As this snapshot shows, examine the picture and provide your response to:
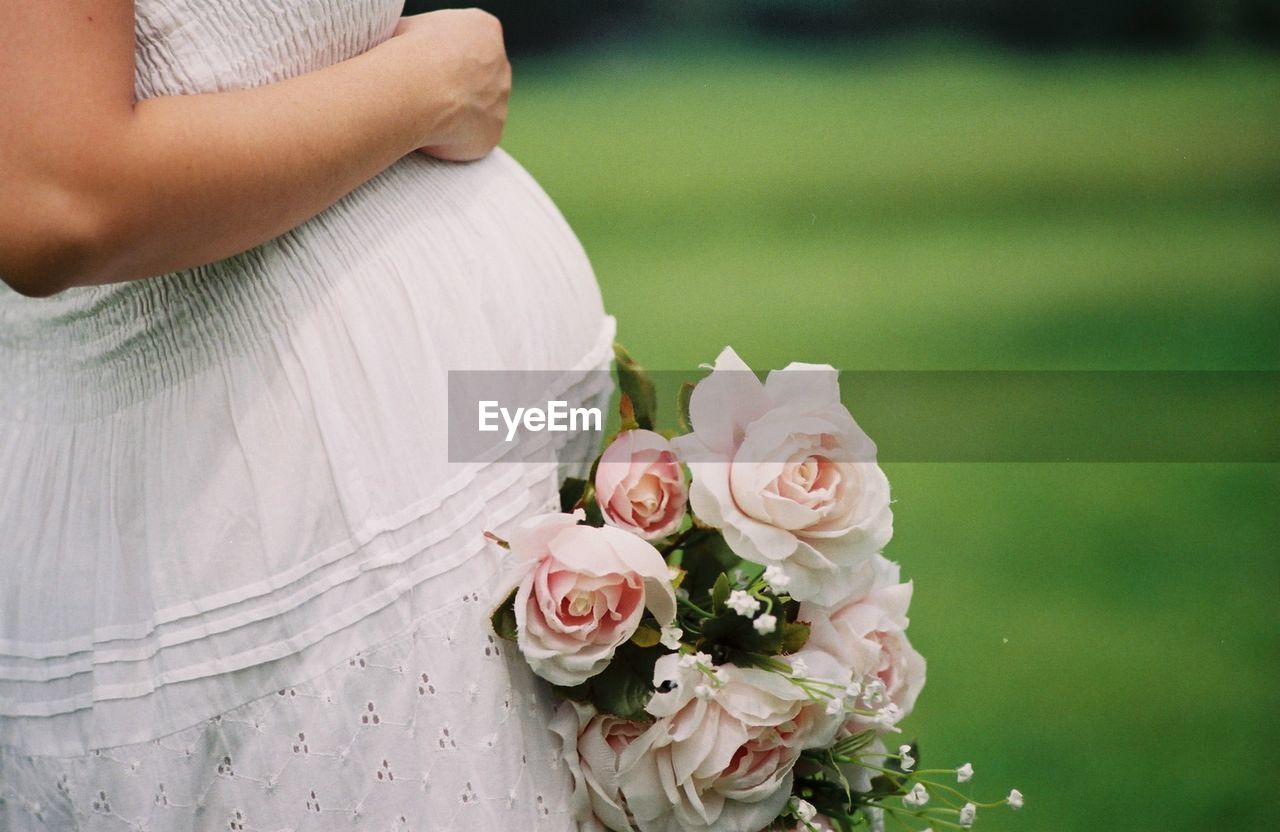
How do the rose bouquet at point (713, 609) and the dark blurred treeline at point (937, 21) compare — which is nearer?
the rose bouquet at point (713, 609)

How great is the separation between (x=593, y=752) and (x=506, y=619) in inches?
3.6

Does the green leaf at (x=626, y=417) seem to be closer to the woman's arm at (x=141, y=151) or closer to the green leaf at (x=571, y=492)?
the green leaf at (x=571, y=492)

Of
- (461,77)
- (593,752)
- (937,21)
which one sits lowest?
(937,21)

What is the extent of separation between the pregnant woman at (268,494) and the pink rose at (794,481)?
97mm

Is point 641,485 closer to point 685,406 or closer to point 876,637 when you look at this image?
point 685,406

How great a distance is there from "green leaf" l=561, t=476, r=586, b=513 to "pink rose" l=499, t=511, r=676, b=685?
0.07m

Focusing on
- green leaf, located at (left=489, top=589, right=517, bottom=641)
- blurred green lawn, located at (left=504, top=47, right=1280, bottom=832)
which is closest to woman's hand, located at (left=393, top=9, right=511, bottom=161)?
green leaf, located at (left=489, top=589, right=517, bottom=641)

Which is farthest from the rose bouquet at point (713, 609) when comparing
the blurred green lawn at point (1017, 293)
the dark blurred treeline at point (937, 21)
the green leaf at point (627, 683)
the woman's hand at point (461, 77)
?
the dark blurred treeline at point (937, 21)

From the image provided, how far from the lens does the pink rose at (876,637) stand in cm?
65

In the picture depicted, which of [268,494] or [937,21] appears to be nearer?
[268,494]

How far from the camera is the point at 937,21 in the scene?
219 inches

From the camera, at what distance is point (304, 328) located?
Answer: 1.92ft

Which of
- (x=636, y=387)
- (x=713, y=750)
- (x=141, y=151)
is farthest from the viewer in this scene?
(x=636, y=387)

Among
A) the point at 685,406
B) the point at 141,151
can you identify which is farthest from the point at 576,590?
the point at 141,151
